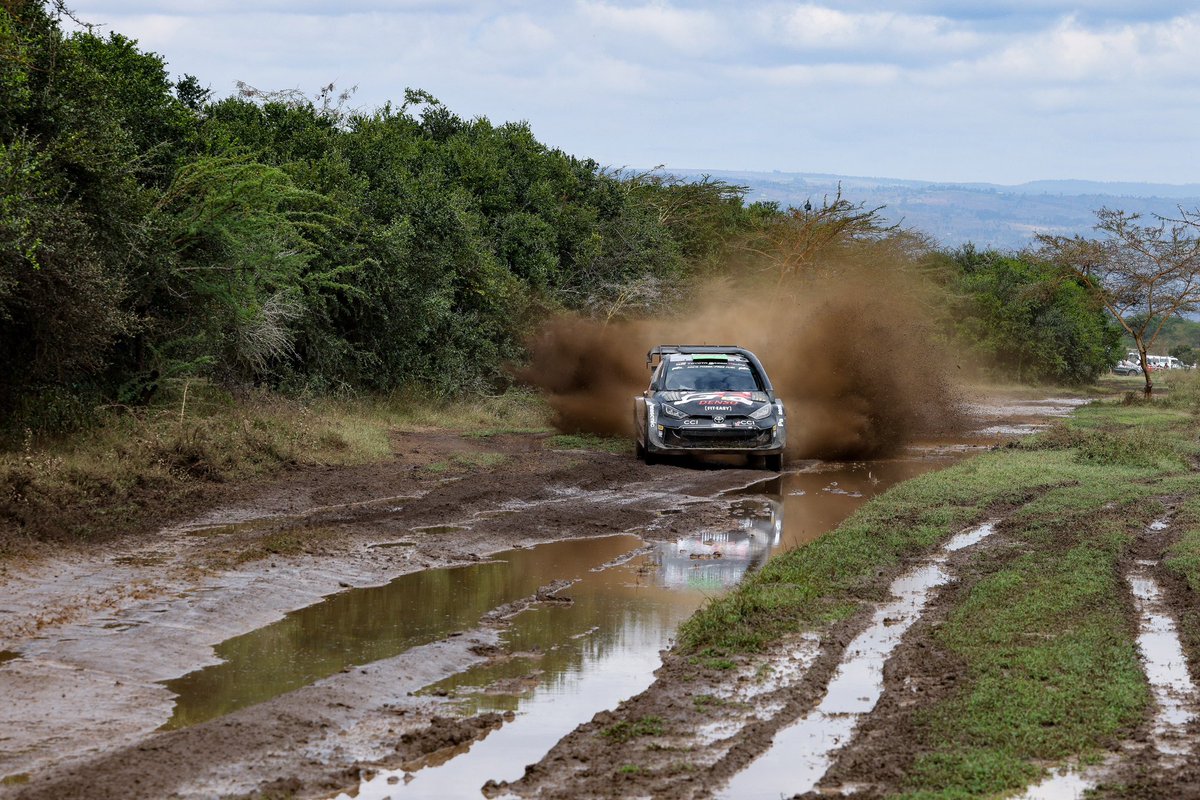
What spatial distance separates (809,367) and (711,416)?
18.3ft

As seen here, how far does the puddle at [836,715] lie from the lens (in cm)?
593

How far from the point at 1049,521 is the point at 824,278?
102 feet

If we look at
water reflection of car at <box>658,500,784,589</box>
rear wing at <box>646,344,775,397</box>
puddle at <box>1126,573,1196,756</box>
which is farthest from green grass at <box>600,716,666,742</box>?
rear wing at <box>646,344,775,397</box>

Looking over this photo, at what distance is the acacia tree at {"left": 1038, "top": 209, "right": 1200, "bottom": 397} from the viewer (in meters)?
42.8

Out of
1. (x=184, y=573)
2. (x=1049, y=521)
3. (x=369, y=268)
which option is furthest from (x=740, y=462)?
(x=184, y=573)

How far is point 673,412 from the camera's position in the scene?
19328 mm

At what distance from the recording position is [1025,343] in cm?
6347

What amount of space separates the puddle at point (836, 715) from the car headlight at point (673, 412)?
→ 28.8ft

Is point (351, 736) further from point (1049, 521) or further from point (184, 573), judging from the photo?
point (1049, 521)

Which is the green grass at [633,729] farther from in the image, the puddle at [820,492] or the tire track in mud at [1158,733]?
the puddle at [820,492]

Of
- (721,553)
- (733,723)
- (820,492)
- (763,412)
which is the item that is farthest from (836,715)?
(763,412)

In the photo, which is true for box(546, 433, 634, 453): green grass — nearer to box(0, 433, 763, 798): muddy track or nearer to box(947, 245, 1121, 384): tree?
box(0, 433, 763, 798): muddy track

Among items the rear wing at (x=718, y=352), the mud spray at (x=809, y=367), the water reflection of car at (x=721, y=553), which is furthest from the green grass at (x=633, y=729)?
the mud spray at (x=809, y=367)

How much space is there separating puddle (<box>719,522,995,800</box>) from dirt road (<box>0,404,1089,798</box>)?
0.15 metres
